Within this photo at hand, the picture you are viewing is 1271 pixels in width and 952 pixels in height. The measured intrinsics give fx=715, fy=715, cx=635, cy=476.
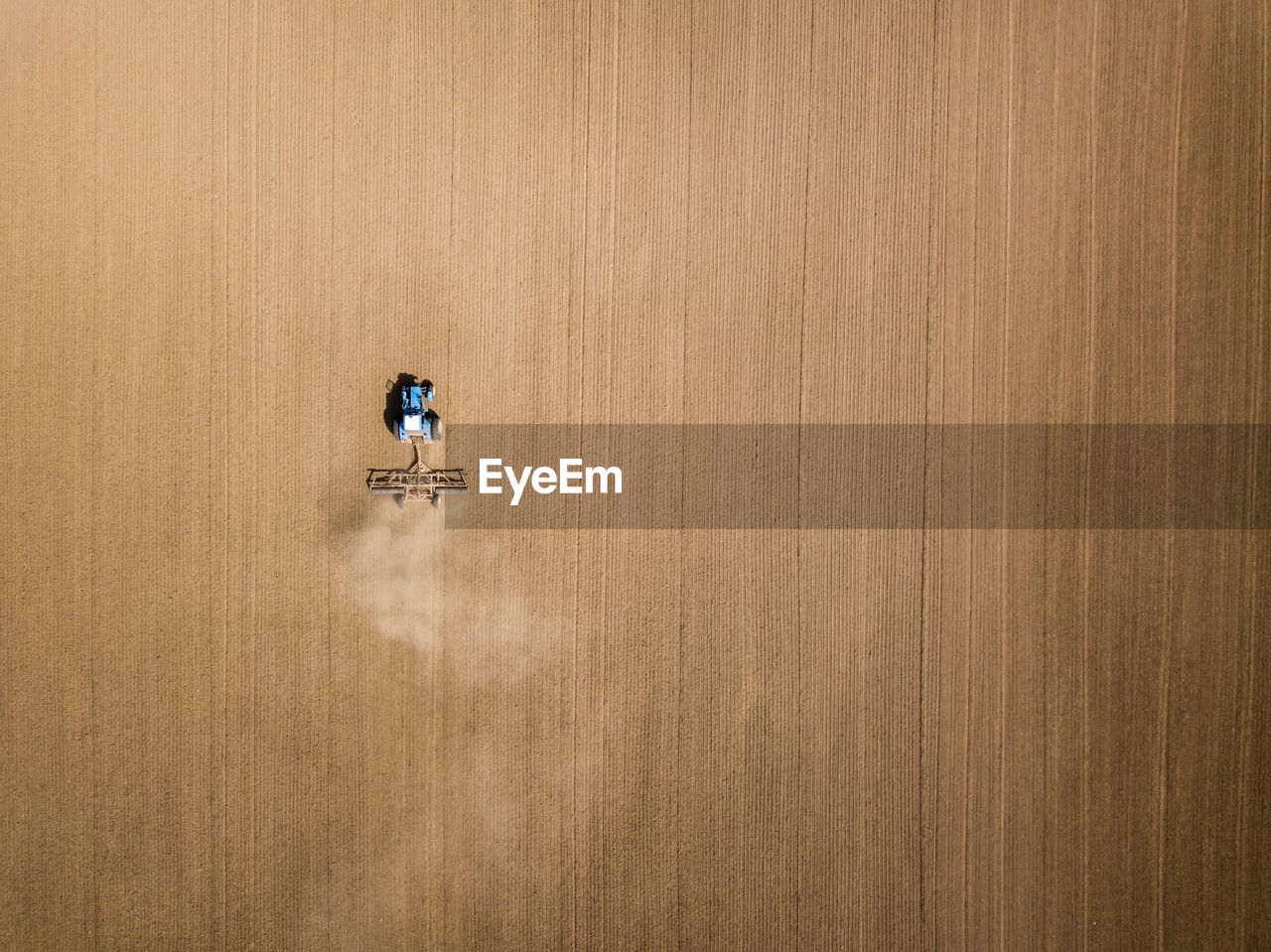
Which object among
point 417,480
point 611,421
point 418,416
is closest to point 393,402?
point 418,416

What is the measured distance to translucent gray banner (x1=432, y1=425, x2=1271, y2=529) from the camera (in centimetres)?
320

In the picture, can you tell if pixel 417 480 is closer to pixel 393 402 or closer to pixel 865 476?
pixel 393 402

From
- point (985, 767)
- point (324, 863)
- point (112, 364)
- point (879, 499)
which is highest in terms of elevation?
point (112, 364)

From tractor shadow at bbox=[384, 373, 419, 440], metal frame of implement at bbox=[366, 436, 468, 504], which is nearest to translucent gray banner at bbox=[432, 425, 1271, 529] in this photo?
metal frame of implement at bbox=[366, 436, 468, 504]

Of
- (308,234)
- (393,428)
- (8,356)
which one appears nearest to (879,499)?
(393,428)

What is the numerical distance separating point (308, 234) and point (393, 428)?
934 millimetres

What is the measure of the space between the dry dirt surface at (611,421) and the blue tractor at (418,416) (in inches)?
2.9

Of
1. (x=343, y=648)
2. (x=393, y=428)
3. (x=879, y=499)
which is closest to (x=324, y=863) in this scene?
(x=343, y=648)

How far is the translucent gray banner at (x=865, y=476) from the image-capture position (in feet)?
10.5

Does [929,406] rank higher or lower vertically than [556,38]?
lower

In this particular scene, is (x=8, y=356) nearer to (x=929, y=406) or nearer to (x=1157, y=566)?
(x=929, y=406)

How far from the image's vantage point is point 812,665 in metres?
3.22

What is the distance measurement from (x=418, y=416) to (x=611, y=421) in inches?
32.9

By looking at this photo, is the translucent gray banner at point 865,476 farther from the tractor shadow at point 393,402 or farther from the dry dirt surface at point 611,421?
the tractor shadow at point 393,402
